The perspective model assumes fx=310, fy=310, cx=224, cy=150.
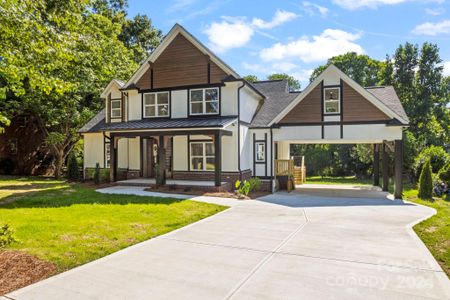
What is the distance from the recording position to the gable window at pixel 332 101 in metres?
16.0

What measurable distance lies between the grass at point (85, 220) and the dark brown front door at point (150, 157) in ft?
18.4

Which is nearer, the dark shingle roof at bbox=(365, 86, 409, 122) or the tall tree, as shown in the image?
the dark shingle roof at bbox=(365, 86, 409, 122)

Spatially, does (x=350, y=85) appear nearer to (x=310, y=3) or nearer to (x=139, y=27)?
(x=310, y=3)

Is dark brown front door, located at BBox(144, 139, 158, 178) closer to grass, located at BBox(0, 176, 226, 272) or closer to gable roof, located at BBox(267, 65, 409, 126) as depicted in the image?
grass, located at BBox(0, 176, 226, 272)

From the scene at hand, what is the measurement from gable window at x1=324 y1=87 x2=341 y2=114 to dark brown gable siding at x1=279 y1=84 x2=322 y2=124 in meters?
0.31

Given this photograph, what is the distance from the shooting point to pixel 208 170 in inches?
699

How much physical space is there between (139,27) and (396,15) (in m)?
35.3

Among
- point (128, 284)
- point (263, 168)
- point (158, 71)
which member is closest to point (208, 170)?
point (263, 168)

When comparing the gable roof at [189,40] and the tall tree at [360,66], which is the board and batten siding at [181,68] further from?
the tall tree at [360,66]

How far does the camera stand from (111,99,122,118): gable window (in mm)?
20894

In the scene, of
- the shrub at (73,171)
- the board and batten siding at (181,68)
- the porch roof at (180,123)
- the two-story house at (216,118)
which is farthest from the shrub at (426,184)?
the shrub at (73,171)

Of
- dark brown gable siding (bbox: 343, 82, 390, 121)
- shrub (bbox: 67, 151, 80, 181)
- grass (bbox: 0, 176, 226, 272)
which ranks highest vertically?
dark brown gable siding (bbox: 343, 82, 390, 121)

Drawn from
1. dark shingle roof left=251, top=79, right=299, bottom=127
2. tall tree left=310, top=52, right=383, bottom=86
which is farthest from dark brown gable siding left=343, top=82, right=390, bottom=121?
tall tree left=310, top=52, right=383, bottom=86

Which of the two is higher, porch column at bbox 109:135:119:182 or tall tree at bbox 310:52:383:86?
tall tree at bbox 310:52:383:86
